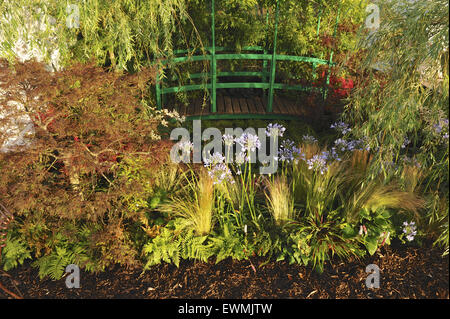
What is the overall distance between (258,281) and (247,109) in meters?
3.82

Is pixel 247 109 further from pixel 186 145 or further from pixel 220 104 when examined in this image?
pixel 186 145

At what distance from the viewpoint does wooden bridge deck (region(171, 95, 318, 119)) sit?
6488 mm

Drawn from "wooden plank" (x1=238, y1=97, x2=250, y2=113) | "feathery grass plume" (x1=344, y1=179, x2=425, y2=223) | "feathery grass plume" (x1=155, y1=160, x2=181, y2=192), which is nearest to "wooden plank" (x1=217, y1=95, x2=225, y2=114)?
"wooden plank" (x1=238, y1=97, x2=250, y2=113)

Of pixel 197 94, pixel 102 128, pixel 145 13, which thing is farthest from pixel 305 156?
pixel 197 94

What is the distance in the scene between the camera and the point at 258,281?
11.3ft

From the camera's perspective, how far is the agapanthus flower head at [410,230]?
3.55 m

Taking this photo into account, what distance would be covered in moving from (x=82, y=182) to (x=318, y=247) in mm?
2501

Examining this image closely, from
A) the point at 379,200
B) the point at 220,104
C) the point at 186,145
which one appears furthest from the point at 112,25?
the point at 379,200

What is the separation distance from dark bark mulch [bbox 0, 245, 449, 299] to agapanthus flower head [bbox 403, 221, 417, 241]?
18 centimetres

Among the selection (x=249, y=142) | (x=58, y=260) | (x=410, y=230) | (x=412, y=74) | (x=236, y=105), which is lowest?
(x=58, y=260)

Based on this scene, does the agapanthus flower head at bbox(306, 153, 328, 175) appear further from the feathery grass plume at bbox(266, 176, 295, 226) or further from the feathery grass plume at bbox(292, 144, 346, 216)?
the feathery grass plume at bbox(266, 176, 295, 226)

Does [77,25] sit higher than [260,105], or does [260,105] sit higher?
[260,105]
